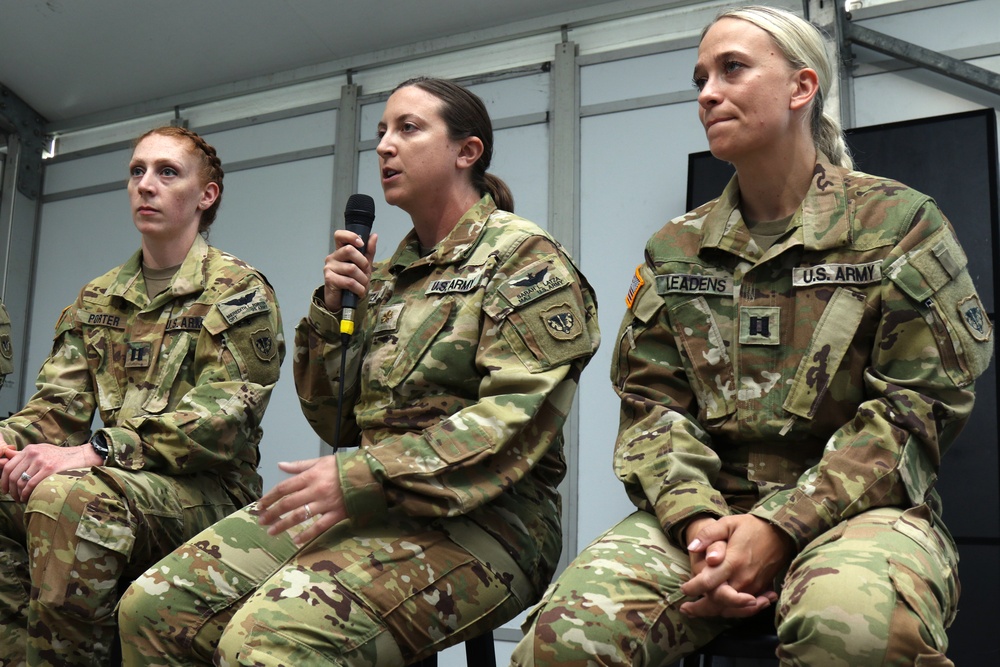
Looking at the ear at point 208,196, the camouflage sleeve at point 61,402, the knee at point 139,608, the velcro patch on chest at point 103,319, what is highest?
the ear at point 208,196

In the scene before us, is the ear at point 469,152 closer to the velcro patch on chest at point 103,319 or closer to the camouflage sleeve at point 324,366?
the camouflage sleeve at point 324,366

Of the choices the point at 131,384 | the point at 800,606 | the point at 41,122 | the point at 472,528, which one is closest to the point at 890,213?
the point at 800,606

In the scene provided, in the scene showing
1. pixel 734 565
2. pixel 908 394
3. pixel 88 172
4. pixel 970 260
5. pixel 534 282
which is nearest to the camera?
pixel 734 565

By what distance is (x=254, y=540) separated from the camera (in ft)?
5.92

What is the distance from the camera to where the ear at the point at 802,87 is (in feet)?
5.47

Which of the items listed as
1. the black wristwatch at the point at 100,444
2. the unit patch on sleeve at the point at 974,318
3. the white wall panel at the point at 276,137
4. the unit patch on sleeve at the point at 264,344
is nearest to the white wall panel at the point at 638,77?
the white wall panel at the point at 276,137

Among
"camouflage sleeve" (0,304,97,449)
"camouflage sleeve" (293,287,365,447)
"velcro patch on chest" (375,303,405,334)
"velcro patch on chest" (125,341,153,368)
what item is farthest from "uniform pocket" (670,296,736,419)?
"camouflage sleeve" (0,304,97,449)

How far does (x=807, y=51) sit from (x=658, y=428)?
728 mm

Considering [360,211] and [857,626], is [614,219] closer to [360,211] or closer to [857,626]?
[360,211]

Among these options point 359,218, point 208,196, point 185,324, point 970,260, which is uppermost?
point 208,196

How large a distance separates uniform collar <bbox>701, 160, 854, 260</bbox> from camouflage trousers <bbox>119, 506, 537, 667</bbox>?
0.66 metres

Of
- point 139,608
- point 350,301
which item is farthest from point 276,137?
A: point 139,608

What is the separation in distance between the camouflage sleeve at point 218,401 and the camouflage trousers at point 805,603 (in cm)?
104

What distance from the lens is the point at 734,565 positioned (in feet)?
4.24
